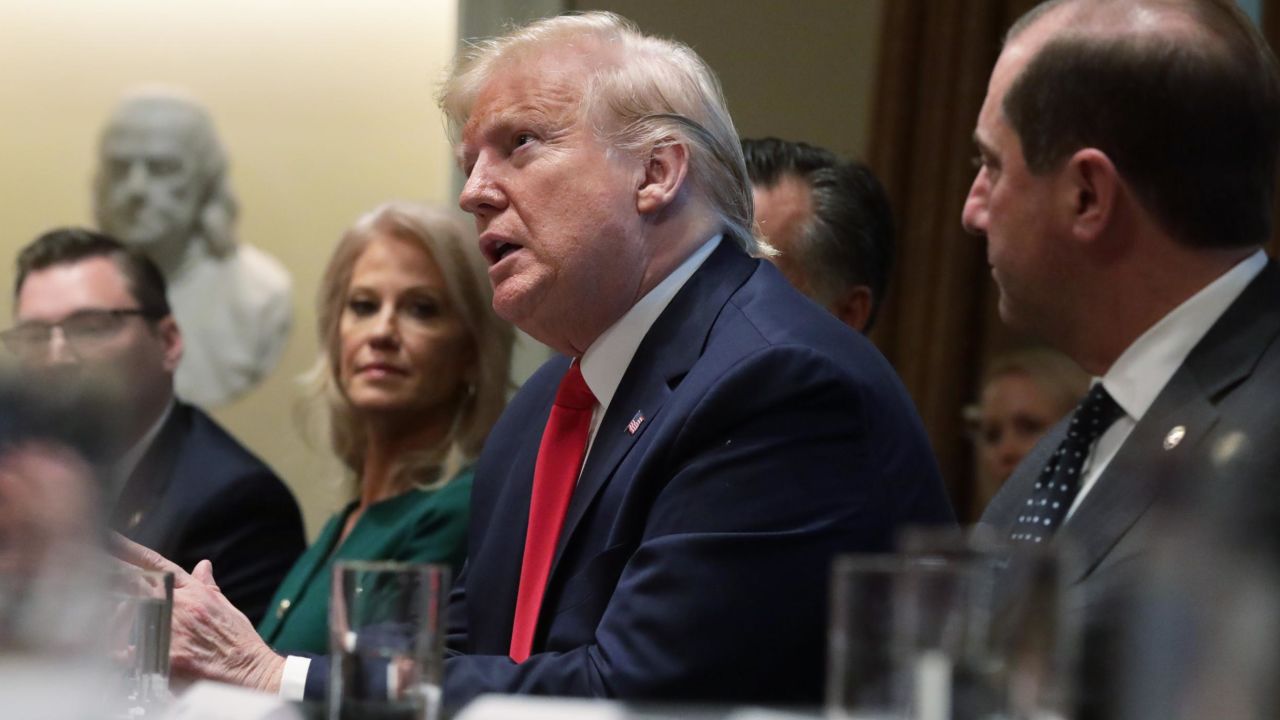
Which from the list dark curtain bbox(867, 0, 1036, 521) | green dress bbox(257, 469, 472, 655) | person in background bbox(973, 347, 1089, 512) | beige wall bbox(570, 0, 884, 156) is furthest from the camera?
beige wall bbox(570, 0, 884, 156)

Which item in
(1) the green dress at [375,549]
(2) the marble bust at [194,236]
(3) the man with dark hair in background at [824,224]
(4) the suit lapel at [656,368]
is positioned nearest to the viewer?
(4) the suit lapel at [656,368]

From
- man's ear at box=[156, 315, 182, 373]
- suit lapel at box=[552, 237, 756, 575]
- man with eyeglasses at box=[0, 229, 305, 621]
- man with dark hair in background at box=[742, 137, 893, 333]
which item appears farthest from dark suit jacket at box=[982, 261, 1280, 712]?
man's ear at box=[156, 315, 182, 373]

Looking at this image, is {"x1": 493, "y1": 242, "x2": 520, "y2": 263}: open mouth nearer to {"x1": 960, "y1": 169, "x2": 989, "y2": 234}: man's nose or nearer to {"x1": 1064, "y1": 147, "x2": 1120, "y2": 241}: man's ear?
{"x1": 960, "y1": 169, "x2": 989, "y2": 234}: man's nose

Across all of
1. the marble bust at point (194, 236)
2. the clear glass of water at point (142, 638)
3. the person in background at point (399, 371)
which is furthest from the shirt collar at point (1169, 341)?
the marble bust at point (194, 236)

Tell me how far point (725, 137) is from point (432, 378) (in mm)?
1214

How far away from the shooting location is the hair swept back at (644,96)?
8.20 feet

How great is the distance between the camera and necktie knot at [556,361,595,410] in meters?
2.48

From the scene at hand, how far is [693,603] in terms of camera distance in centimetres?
203

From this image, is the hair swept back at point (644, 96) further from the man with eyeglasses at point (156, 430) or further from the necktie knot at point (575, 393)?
the man with eyeglasses at point (156, 430)

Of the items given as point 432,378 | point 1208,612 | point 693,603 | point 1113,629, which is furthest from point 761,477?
point 432,378

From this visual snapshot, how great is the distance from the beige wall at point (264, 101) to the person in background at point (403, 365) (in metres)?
1.54

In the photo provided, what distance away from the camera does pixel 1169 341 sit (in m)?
2.13

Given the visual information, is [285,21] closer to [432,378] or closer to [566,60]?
[432,378]

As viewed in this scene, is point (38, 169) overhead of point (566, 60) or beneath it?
beneath
